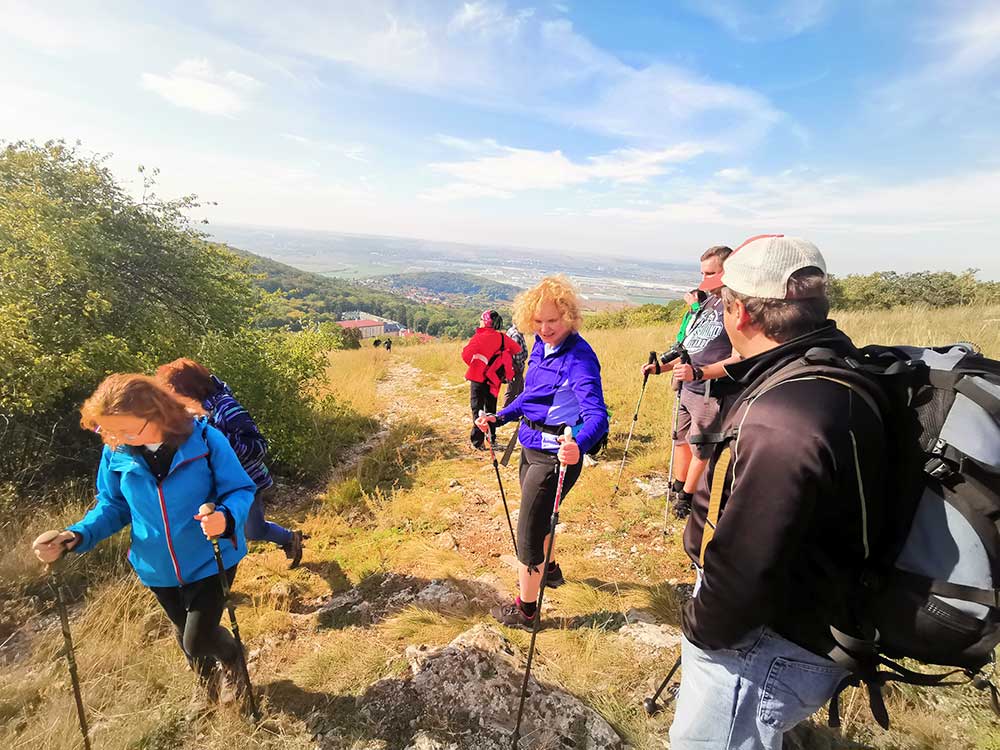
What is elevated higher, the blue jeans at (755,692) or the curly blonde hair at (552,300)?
the curly blonde hair at (552,300)

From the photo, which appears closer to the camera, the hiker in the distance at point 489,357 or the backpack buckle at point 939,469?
the backpack buckle at point 939,469

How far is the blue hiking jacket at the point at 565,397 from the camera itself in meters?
2.71

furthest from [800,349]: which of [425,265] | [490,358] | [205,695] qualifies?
[425,265]

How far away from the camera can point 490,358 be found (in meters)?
6.12

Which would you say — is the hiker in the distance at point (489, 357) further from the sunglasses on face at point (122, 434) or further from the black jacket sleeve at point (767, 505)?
the black jacket sleeve at point (767, 505)

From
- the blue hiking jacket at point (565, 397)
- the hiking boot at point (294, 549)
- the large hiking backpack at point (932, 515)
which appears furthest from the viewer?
the hiking boot at point (294, 549)

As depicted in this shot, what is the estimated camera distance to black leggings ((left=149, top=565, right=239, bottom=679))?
2312 millimetres

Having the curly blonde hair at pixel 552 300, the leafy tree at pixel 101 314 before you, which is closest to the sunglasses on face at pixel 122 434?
the curly blonde hair at pixel 552 300

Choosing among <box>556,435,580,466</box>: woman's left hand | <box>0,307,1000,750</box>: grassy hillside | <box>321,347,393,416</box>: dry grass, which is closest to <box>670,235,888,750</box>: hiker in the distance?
<box>556,435,580,466</box>: woman's left hand

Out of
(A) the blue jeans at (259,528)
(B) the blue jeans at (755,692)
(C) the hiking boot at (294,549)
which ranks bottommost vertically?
(C) the hiking boot at (294,549)

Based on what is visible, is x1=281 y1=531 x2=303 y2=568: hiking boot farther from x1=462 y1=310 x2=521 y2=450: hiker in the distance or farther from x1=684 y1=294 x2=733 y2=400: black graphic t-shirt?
x1=684 y1=294 x2=733 y2=400: black graphic t-shirt

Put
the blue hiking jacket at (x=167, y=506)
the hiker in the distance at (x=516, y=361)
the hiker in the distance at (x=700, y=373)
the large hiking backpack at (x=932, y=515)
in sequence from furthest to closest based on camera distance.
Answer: the hiker in the distance at (x=516, y=361), the hiker in the distance at (x=700, y=373), the blue hiking jacket at (x=167, y=506), the large hiking backpack at (x=932, y=515)

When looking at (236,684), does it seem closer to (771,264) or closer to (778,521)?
(778,521)

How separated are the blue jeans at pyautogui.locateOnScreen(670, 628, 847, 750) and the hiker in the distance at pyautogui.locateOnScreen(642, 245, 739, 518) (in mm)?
2191
